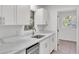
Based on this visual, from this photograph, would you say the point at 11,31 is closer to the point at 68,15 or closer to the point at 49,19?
the point at 49,19

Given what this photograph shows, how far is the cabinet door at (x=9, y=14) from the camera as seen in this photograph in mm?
1593

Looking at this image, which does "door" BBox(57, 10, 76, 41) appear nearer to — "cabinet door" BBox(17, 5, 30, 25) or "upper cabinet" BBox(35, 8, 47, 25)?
"upper cabinet" BBox(35, 8, 47, 25)

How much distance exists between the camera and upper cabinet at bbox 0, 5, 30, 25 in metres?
1.57

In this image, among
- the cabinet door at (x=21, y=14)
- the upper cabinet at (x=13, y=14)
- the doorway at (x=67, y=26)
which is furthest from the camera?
the doorway at (x=67, y=26)

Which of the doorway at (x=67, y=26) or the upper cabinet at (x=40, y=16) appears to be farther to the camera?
the doorway at (x=67, y=26)

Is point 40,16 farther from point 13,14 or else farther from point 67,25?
point 67,25

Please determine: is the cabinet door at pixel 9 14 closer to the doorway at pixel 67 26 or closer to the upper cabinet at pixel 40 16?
the upper cabinet at pixel 40 16

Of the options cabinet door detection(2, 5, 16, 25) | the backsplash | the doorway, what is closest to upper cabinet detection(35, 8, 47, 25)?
the backsplash

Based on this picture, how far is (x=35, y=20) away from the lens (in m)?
4.19

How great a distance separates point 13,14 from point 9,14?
0.13 m

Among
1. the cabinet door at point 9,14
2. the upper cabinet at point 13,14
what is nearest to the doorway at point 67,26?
the upper cabinet at point 13,14

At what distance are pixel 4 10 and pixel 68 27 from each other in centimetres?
581

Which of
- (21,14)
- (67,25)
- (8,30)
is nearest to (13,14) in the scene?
(21,14)
